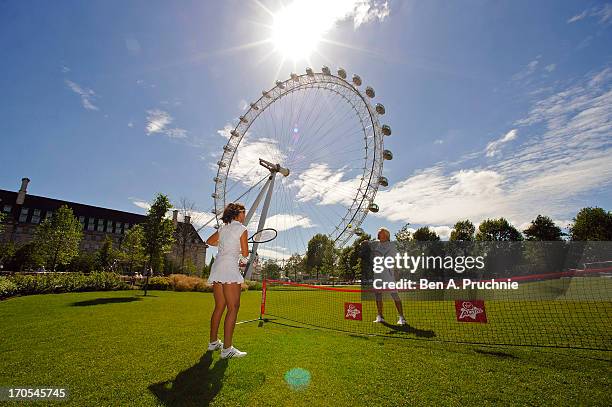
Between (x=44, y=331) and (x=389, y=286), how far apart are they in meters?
8.38

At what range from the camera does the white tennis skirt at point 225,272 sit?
4.81m

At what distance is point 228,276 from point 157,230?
2169cm

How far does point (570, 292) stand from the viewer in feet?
61.0

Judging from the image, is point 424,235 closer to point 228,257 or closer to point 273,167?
point 273,167

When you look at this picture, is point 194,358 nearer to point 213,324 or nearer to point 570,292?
point 213,324

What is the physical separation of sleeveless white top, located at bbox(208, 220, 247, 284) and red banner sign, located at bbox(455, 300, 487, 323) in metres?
5.06

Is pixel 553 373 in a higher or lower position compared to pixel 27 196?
lower

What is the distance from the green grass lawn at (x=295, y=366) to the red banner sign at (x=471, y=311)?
3.04 feet

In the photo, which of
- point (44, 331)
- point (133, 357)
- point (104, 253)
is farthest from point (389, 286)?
point (104, 253)

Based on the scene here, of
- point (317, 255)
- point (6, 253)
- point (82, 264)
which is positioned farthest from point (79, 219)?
point (317, 255)

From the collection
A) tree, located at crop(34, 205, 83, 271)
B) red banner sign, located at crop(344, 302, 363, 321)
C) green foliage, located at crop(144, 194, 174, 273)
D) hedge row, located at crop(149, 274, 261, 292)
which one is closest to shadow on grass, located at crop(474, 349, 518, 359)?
red banner sign, located at crop(344, 302, 363, 321)

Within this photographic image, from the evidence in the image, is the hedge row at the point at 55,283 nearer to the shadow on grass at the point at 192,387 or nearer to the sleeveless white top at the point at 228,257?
the sleeveless white top at the point at 228,257

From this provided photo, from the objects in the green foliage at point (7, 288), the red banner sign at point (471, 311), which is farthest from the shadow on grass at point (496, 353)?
the green foliage at point (7, 288)

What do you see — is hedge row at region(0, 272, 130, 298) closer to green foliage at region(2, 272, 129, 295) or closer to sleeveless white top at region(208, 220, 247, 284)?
green foliage at region(2, 272, 129, 295)
